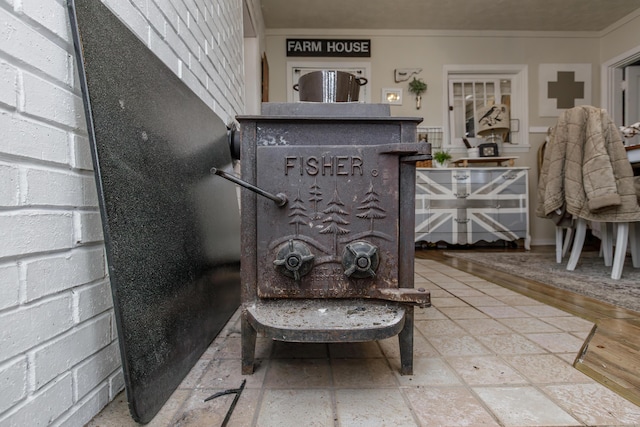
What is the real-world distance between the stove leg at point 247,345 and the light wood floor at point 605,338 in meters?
0.97

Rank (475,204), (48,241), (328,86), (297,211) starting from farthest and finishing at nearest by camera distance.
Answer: (475,204), (328,86), (297,211), (48,241)

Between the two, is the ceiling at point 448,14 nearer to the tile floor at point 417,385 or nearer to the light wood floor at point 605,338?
the light wood floor at point 605,338

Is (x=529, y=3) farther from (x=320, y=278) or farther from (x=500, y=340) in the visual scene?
(x=320, y=278)

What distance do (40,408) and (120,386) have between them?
263mm

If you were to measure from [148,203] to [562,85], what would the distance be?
532 centimetres

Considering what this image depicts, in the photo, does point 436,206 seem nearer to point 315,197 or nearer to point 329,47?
point 329,47

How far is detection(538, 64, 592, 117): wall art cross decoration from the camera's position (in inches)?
171

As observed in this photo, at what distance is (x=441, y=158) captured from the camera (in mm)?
4055

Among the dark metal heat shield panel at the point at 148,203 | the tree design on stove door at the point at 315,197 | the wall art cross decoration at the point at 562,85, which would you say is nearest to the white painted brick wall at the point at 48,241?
the dark metal heat shield panel at the point at 148,203

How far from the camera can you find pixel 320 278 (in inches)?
37.0

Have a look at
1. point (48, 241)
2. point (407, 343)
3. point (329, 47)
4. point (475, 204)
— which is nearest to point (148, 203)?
point (48, 241)

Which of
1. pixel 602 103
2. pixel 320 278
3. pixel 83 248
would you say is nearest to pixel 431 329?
pixel 320 278

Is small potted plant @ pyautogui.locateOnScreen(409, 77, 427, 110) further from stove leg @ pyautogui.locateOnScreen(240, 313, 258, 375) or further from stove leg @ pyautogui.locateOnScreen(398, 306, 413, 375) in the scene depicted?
stove leg @ pyautogui.locateOnScreen(240, 313, 258, 375)

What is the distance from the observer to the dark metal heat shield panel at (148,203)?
683mm
